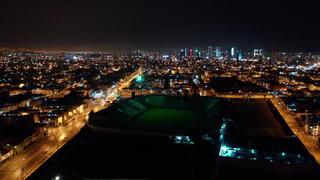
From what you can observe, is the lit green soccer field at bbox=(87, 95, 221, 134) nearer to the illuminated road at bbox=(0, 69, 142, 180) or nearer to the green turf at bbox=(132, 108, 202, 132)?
the green turf at bbox=(132, 108, 202, 132)

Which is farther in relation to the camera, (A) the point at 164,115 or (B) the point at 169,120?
(A) the point at 164,115

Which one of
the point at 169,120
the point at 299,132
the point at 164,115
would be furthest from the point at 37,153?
the point at 299,132

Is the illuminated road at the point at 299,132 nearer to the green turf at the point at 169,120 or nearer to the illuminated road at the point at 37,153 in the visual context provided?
the green turf at the point at 169,120

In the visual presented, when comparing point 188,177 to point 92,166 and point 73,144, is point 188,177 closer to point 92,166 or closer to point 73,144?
point 92,166

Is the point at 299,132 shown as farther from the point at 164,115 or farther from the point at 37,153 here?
the point at 37,153

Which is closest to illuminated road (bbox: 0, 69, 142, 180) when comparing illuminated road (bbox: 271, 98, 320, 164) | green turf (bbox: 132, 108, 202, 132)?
green turf (bbox: 132, 108, 202, 132)

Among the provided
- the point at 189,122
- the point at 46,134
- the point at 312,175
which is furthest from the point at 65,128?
the point at 312,175
